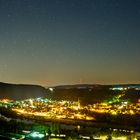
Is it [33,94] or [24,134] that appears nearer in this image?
[24,134]

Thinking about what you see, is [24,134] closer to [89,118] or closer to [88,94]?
[89,118]

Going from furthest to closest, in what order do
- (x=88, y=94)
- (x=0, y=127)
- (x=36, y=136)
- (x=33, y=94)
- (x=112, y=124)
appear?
1. (x=33, y=94)
2. (x=88, y=94)
3. (x=112, y=124)
4. (x=0, y=127)
5. (x=36, y=136)

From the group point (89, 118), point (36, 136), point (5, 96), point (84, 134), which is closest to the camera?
point (36, 136)

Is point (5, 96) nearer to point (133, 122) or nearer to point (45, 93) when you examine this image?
point (45, 93)

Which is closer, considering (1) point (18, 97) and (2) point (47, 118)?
(2) point (47, 118)

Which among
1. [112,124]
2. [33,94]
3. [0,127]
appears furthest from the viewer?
[33,94]

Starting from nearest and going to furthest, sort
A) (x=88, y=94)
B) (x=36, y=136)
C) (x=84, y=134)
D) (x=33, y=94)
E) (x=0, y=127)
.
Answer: (x=36, y=136), (x=84, y=134), (x=0, y=127), (x=88, y=94), (x=33, y=94)

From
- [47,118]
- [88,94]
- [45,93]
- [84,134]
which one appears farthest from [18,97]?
[84,134]

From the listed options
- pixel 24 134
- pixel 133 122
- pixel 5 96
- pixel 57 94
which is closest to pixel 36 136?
pixel 24 134

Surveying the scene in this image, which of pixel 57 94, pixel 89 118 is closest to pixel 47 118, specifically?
pixel 89 118
